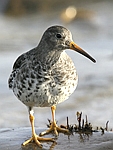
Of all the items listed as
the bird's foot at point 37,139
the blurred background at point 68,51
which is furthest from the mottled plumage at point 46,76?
the blurred background at point 68,51

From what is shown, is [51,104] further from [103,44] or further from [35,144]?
[103,44]

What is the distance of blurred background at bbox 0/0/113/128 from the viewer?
42.0 ft

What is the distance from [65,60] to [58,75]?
30 cm

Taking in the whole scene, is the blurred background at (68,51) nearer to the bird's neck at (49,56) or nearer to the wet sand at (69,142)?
the wet sand at (69,142)

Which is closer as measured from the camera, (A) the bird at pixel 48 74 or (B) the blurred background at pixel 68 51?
(A) the bird at pixel 48 74

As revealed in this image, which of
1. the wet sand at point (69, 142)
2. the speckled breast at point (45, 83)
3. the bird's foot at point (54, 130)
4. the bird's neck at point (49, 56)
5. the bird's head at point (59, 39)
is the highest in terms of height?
the bird's head at point (59, 39)

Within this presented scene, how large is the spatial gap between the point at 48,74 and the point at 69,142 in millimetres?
1024

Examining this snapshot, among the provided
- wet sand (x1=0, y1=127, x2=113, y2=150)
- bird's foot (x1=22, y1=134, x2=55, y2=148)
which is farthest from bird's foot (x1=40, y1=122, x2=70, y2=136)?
bird's foot (x1=22, y1=134, x2=55, y2=148)

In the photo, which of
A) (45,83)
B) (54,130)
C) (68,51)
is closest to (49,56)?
(45,83)

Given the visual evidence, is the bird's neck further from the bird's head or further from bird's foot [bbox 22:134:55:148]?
bird's foot [bbox 22:134:55:148]

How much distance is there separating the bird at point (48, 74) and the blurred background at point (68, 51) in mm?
3857

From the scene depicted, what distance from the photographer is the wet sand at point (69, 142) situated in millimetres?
8008

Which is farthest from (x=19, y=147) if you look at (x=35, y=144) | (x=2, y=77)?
(x=2, y=77)

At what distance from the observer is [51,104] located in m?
8.23
